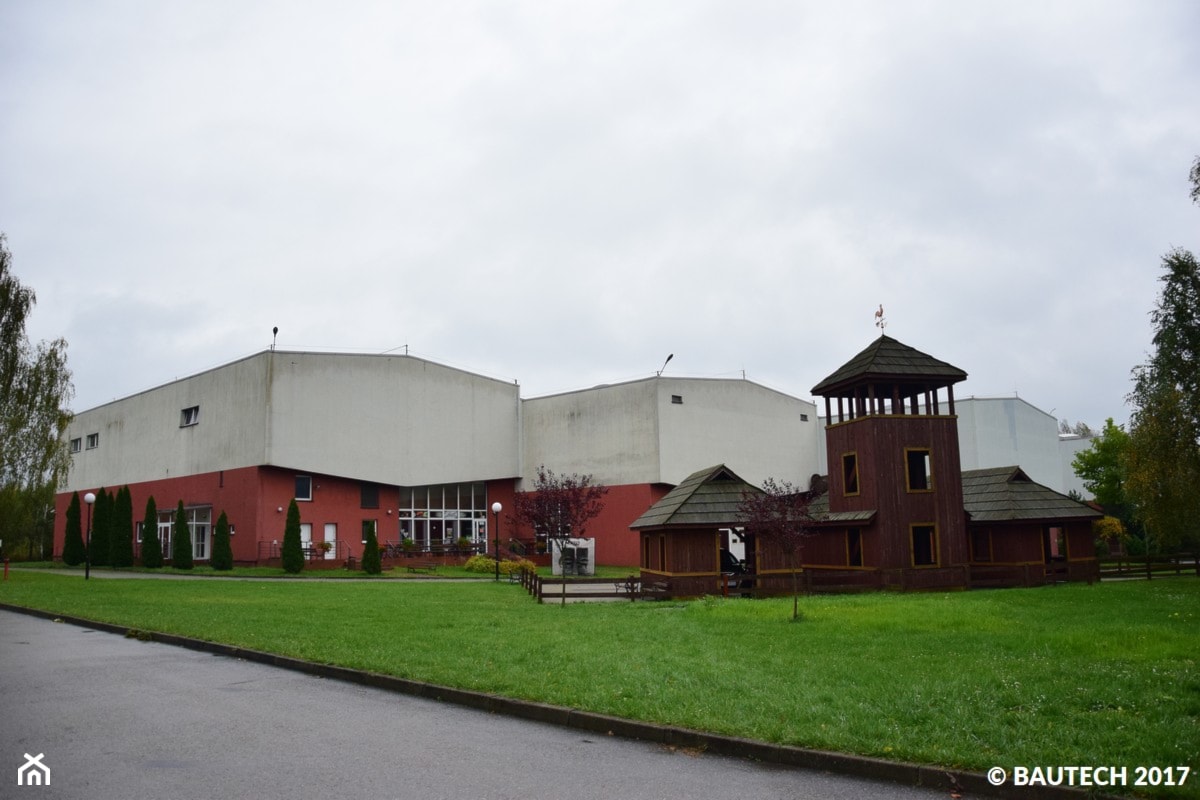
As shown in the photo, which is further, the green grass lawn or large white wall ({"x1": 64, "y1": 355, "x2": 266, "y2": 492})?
large white wall ({"x1": 64, "y1": 355, "x2": 266, "y2": 492})

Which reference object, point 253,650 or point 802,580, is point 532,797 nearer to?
point 253,650

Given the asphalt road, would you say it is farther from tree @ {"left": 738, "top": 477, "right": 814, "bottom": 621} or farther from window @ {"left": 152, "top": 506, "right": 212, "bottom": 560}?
window @ {"left": 152, "top": 506, "right": 212, "bottom": 560}

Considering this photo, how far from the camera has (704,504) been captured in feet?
92.8

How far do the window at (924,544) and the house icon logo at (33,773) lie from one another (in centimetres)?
2761

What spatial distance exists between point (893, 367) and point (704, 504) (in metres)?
8.61

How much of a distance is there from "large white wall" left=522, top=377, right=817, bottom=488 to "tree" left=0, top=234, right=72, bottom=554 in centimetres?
2461

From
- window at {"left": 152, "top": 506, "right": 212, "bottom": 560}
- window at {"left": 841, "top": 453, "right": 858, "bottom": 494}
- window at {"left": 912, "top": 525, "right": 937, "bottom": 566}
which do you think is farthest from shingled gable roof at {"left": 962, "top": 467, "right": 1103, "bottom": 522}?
window at {"left": 152, "top": 506, "right": 212, "bottom": 560}

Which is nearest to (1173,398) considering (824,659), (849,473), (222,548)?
(849,473)

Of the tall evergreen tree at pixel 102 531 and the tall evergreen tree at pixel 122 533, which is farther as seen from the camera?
the tall evergreen tree at pixel 102 531

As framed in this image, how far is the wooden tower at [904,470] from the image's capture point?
3055 cm

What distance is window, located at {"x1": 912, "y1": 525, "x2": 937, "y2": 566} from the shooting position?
1214 inches

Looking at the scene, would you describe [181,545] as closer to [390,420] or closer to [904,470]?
[390,420]

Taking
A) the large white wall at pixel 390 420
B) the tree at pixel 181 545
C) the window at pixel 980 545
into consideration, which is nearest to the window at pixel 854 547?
the window at pixel 980 545

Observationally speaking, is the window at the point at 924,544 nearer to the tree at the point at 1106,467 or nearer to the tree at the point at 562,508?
the tree at the point at 562,508
